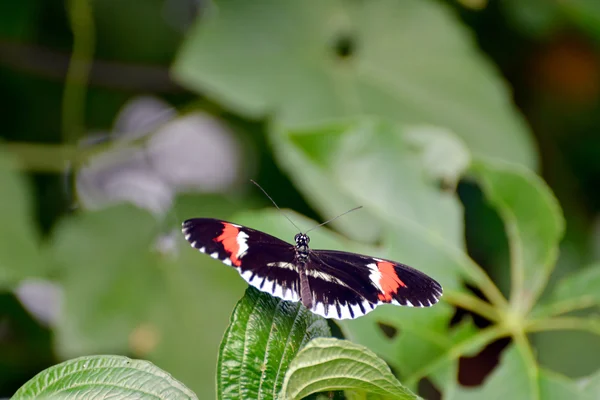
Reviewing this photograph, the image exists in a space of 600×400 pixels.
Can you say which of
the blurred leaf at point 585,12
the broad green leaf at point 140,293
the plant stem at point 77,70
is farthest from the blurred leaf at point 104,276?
the blurred leaf at point 585,12

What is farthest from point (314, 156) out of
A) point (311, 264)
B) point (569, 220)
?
point (569, 220)

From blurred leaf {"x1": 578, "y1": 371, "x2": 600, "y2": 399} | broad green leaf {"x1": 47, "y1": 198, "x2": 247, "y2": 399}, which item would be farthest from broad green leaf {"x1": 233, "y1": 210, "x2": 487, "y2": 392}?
broad green leaf {"x1": 47, "y1": 198, "x2": 247, "y2": 399}

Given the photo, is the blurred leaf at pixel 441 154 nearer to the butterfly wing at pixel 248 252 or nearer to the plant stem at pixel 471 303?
the plant stem at pixel 471 303

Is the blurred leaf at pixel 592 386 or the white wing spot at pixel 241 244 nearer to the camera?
the white wing spot at pixel 241 244

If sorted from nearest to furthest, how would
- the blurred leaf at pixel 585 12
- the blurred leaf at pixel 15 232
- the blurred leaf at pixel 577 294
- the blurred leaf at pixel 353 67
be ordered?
the blurred leaf at pixel 577 294 < the blurred leaf at pixel 15 232 < the blurred leaf at pixel 353 67 < the blurred leaf at pixel 585 12

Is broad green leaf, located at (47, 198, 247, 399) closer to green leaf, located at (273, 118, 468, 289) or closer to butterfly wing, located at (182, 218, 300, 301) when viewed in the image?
green leaf, located at (273, 118, 468, 289)

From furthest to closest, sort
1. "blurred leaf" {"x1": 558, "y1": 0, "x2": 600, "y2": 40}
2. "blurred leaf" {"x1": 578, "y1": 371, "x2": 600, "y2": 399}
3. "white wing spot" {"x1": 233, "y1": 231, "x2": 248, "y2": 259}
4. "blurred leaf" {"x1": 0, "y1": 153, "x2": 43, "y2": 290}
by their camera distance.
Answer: "blurred leaf" {"x1": 558, "y1": 0, "x2": 600, "y2": 40}, "blurred leaf" {"x1": 0, "y1": 153, "x2": 43, "y2": 290}, "blurred leaf" {"x1": 578, "y1": 371, "x2": 600, "y2": 399}, "white wing spot" {"x1": 233, "y1": 231, "x2": 248, "y2": 259}

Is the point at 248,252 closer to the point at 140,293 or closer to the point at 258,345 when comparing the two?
the point at 258,345

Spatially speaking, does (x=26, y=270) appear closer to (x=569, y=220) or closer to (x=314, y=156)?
(x=314, y=156)
